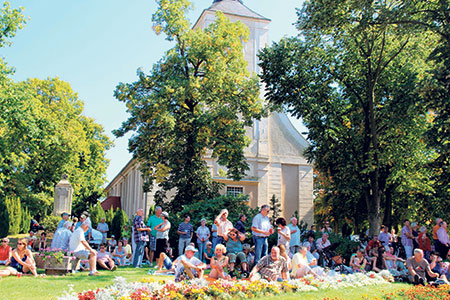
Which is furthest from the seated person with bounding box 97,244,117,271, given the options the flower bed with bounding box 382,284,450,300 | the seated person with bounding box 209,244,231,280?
the flower bed with bounding box 382,284,450,300

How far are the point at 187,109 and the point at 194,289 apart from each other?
1537 centimetres

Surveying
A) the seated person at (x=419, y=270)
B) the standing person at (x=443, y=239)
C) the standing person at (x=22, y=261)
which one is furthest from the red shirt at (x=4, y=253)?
the standing person at (x=443, y=239)

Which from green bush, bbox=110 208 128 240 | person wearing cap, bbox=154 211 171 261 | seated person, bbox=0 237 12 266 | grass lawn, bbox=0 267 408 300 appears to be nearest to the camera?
grass lawn, bbox=0 267 408 300

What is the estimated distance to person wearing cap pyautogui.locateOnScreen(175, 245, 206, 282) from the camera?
1080 centimetres

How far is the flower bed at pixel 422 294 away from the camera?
Answer: 10.9m

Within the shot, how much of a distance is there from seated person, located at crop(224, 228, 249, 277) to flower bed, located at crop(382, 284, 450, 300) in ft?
12.9

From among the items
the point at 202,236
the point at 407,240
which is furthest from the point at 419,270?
the point at 202,236

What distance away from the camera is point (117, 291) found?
928 centimetres

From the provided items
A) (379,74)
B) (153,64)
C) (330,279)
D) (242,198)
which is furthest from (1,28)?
(330,279)

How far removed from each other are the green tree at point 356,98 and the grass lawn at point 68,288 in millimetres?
9778

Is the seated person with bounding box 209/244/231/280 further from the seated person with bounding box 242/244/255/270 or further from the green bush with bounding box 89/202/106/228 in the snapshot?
the green bush with bounding box 89/202/106/228

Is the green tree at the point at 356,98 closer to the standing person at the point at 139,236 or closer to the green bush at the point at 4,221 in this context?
the standing person at the point at 139,236

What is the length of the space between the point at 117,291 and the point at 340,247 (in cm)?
1156

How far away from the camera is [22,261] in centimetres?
1205
